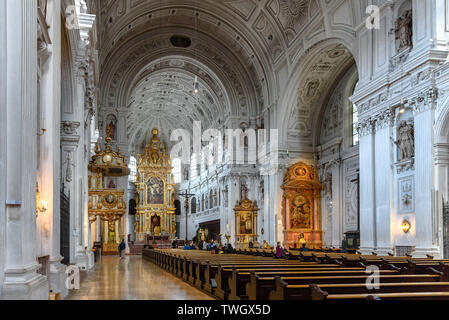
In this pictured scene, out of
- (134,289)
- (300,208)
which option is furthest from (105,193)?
(134,289)

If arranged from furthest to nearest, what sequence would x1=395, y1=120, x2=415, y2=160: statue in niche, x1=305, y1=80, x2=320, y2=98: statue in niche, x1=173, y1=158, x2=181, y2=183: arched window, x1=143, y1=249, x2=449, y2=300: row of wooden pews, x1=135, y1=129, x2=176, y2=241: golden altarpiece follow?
1. x1=173, y1=158, x2=181, y2=183: arched window
2. x1=135, y1=129, x2=176, y2=241: golden altarpiece
3. x1=305, y1=80, x2=320, y2=98: statue in niche
4. x1=395, y1=120, x2=415, y2=160: statue in niche
5. x1=143, y1=249, x2=449, y2=300: row of wooden pews

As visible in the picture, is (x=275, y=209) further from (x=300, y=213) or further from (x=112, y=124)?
(x=112, y=124)

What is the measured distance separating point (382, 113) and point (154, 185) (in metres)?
29.9

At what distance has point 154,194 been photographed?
43.7 metres

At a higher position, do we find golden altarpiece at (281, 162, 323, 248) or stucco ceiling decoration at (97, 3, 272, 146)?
stucco ceiling decoration at (97, 3, 272, 146)

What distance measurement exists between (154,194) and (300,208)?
66.8 feet

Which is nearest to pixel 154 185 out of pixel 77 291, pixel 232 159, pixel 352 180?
pixel 232 159

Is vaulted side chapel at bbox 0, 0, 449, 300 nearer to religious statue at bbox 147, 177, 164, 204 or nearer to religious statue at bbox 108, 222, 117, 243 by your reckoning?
religious statue at bbox 147, 177, 164, 204

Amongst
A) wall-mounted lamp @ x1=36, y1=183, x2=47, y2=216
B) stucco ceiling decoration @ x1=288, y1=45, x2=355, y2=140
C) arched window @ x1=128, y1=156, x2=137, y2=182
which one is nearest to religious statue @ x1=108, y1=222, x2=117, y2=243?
stucco ceiling decoration @ x1=288, y1=45, x2=355, y2=140

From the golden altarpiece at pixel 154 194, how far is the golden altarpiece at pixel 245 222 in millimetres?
13954

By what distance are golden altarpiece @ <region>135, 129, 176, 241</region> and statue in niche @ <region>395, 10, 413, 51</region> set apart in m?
29.9

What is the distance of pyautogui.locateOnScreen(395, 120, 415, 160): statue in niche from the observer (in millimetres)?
15390

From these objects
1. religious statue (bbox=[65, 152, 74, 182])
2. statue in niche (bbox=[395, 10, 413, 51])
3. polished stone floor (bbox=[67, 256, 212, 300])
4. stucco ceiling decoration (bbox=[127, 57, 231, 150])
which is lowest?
polished stone floor (bbox=[67, 256, 212, 300])
